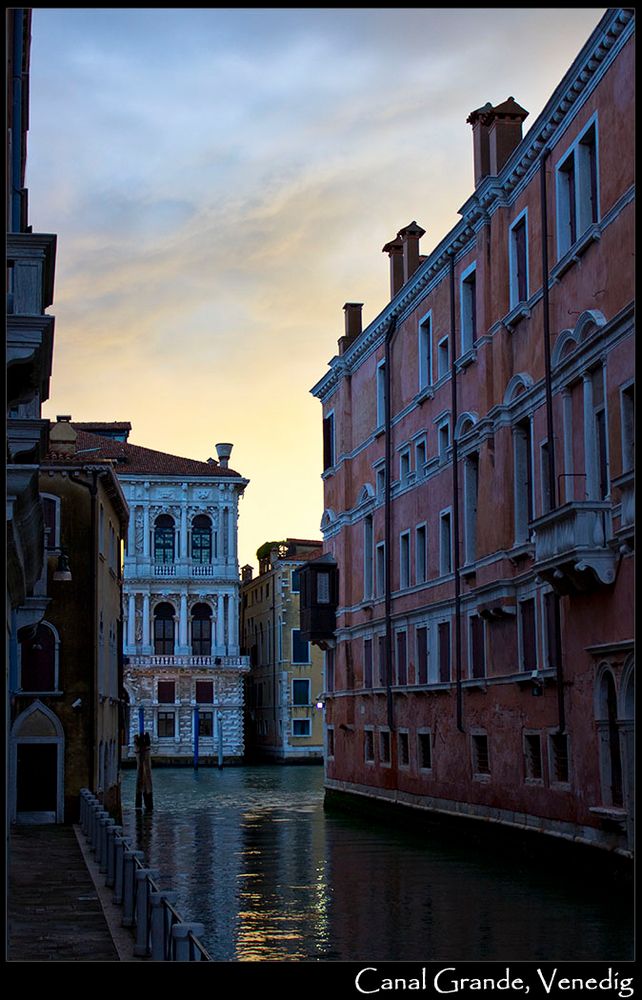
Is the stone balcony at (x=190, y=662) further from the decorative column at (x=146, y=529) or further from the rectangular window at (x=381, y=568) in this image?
the rectangular window at (x=381, y=568)

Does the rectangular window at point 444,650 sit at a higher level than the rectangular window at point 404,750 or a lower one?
higher

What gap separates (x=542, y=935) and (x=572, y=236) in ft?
35.5

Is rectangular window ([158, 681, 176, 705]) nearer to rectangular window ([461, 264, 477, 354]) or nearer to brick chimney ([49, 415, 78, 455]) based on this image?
brick chimney ([49, 415, 78, 455])

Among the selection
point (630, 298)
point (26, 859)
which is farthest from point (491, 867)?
point (630, 298)

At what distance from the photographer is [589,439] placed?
20.1 meters

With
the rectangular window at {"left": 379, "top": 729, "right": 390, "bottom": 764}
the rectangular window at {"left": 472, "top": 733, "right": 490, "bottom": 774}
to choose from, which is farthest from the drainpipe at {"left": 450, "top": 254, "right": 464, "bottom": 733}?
the rectangular window at {"left": 379, "top": 729, "right": 390, "bottom": 764}

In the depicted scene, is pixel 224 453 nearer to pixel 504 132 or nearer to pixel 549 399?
pixel 504 132

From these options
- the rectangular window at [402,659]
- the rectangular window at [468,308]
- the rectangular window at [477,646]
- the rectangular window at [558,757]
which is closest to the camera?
the rectangular window at [558,757]

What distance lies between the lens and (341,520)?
39.5 metres

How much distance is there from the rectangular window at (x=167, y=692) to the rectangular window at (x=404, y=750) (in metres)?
38.4

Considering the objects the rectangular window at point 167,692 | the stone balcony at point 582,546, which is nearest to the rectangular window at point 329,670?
the stone balcony at point 582,546

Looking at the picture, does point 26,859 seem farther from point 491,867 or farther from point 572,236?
point 572,236

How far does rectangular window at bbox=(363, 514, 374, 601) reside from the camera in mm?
36875

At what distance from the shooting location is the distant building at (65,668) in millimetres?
28078
